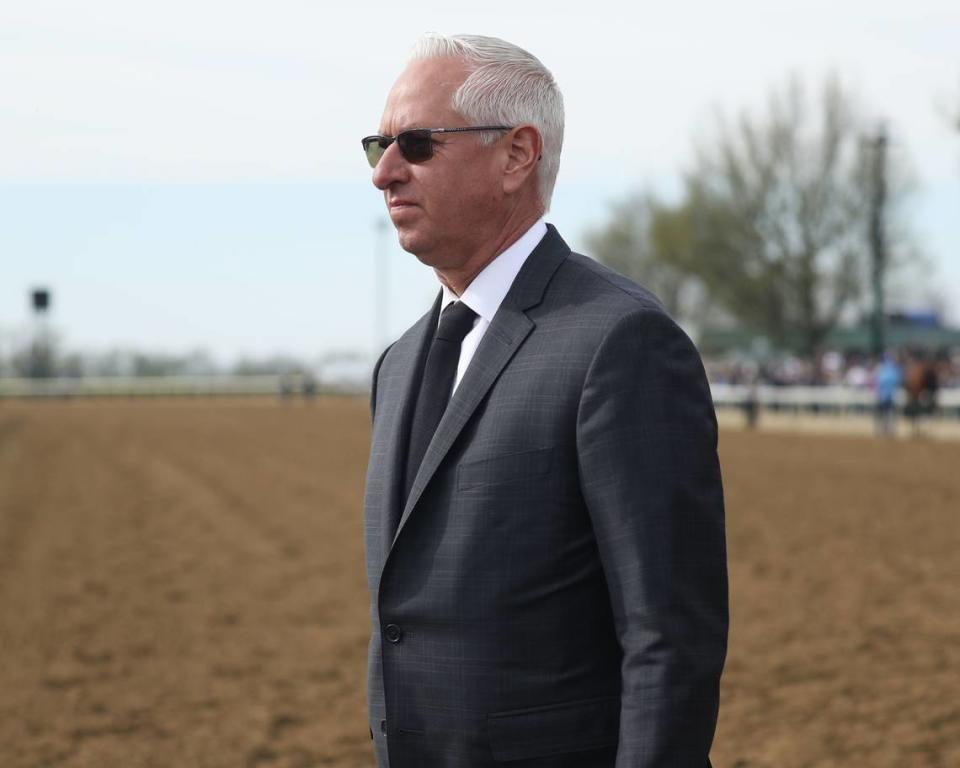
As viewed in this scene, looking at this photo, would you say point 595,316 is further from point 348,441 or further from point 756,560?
point 348,441

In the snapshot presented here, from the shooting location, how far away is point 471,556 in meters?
2.13

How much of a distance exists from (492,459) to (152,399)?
61.3 m

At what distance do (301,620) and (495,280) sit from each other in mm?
7843

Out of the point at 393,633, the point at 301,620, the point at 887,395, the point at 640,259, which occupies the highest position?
the point at 393,633

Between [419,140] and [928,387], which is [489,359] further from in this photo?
[928,387]

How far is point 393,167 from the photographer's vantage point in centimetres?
229

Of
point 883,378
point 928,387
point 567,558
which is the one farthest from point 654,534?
point 928,387

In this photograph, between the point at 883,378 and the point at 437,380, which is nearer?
the point at 437,380

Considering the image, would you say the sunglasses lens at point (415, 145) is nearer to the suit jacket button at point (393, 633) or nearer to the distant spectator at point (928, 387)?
the suit jacket button at point (393, 633)

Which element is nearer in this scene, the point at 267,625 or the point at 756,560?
the point at 267,625

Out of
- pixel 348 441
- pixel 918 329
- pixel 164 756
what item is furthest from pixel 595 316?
pixel 918 329

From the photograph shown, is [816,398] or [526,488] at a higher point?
[526,488]

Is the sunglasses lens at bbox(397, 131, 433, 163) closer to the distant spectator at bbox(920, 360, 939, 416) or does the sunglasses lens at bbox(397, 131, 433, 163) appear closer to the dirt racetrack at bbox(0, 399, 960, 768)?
the dirt racetrack at bbox(0, 399, 960, 768)

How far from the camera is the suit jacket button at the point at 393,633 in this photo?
2234mm
